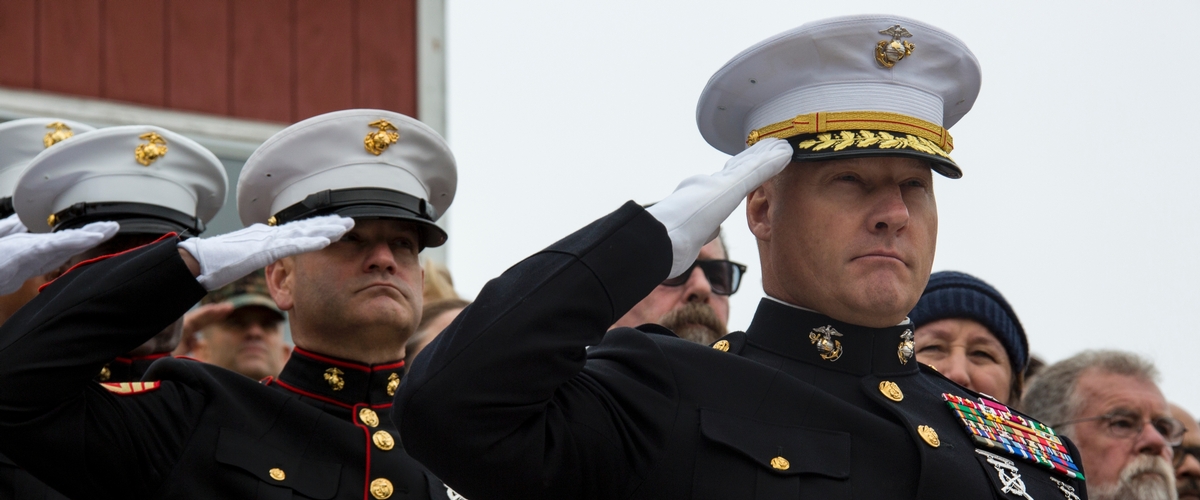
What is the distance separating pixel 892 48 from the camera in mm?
3027

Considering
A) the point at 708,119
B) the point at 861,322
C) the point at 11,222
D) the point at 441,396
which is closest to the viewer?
the point at 441,396

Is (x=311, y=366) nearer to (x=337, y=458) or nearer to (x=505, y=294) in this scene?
(x=337, y=458)

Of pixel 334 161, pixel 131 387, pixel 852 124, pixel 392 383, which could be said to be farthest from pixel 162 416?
pixel 852 124

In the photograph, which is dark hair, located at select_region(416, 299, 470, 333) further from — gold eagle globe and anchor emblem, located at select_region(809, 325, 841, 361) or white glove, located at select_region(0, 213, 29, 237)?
gold eagle globe and anchor emblem, located at select_region(809, 325, 841, 361)

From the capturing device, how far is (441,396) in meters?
2.48

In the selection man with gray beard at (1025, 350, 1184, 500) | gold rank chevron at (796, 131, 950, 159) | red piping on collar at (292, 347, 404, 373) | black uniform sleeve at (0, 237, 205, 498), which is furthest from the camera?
man with gray beard at (1025, 350, 1184, 500)

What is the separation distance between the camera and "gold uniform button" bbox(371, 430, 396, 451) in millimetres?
3836

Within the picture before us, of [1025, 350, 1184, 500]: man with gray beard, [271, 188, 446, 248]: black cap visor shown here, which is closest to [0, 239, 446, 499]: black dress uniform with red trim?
[271, 188, 446, 248]: black cap visor

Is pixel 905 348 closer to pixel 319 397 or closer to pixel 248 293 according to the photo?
pixel 319 397

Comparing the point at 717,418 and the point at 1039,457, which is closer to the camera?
the point at 717,418

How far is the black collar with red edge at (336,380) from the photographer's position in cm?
396

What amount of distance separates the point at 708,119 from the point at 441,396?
1.08 metres

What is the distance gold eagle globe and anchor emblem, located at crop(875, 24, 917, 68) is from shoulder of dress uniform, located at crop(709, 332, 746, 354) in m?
0.63

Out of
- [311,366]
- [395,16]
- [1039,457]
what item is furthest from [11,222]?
[395,16]
